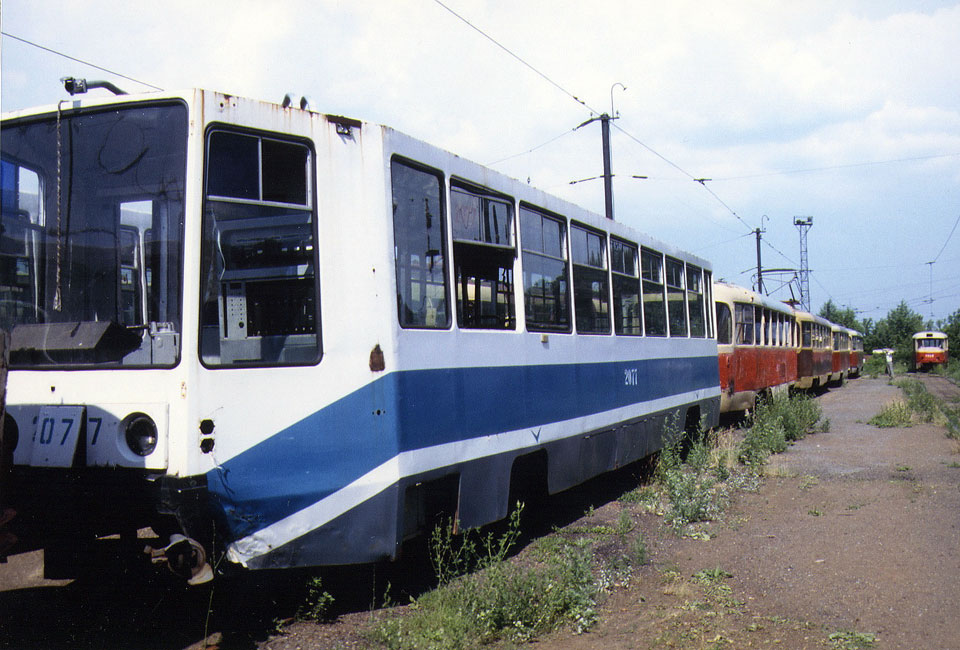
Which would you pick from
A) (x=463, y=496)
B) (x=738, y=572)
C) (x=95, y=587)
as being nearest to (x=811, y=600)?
(x=738, y=572)

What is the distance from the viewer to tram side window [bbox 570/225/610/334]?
300 inches

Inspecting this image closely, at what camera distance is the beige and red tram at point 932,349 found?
53.5 m

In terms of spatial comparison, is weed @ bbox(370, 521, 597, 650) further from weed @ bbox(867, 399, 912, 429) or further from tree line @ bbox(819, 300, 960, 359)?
tree line @ bbox(819, 300, 960, 359)

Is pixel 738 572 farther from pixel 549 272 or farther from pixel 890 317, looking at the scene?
pixel 890 317

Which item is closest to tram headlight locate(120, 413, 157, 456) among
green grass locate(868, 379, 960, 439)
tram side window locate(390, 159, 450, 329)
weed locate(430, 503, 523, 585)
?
tram side window locate(390, 159, 450, 329)

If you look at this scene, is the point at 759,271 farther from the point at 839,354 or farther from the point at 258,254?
the point at 258,254

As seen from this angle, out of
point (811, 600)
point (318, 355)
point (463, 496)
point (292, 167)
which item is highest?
point (292, 167)

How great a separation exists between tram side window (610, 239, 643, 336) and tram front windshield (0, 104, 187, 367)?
5.23m

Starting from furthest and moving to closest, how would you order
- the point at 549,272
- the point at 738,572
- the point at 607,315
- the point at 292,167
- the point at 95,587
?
the point at 607,315 → the point at 549,272 → the point at 738,572 → the point at 95,587 → the point at 292,167

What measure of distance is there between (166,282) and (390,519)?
1.87 m

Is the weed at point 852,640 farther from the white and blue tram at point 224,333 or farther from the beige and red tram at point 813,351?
the beige and red tram at point 813,351

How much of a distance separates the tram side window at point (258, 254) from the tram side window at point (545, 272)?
2340 millimetres

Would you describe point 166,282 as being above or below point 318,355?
above

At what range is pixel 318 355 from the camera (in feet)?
15.1
